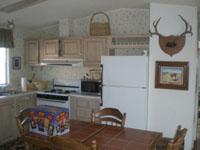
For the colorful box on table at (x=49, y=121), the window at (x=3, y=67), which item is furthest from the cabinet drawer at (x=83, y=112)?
the colorful box on table at (x=49, y=121)

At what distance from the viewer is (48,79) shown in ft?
17.8

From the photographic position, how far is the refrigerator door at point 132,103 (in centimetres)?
372

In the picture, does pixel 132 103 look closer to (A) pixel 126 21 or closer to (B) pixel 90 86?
(B) pixel 90 86

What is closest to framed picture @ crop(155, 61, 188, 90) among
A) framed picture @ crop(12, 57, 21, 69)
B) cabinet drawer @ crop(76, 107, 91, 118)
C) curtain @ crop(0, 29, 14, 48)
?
cabinet drawer @ crop(76, 107, 91, 118)

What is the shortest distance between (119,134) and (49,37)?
375cm

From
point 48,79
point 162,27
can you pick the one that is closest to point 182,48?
point 162,27

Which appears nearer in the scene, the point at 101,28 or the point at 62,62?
the point at 101,28

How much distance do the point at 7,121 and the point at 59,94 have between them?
1.12 m

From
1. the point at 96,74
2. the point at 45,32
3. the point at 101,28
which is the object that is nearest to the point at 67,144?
the point at 96,74

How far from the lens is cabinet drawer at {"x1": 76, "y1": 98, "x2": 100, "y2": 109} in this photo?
427cm

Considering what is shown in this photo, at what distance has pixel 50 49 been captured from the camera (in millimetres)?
4863

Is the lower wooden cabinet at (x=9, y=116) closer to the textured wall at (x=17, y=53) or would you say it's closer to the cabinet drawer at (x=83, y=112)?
the textured wall at (x=17, y=53)

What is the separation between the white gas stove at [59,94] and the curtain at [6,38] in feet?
3.96

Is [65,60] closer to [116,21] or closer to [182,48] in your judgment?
[116,21]
